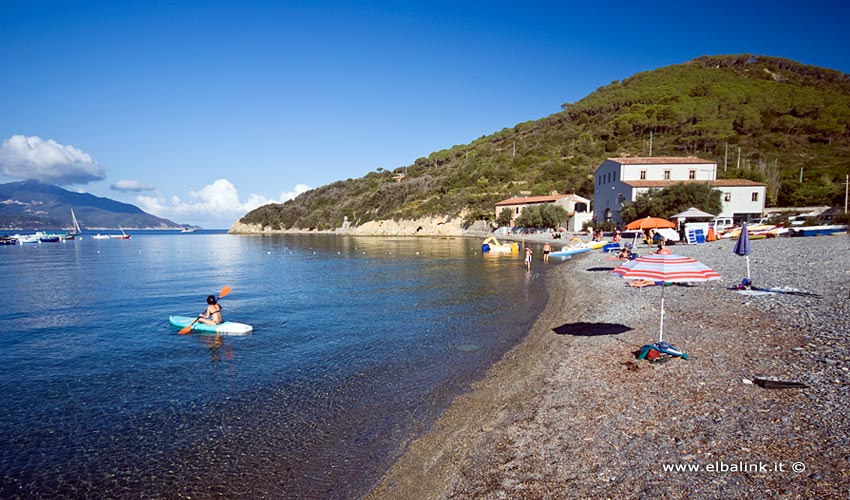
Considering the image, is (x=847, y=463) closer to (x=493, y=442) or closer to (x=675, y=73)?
(x=493, y=442)

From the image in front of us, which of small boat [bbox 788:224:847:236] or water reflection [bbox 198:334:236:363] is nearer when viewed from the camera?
water reflection [bbox 198:334:236:363]

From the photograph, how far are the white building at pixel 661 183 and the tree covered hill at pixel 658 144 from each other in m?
9.54

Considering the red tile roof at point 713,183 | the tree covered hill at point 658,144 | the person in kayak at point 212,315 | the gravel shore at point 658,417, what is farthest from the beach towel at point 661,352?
the tree covered hill at point 658,144

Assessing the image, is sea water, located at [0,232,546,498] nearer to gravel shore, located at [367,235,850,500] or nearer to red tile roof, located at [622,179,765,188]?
gravel shore, located at [367,235,850,500]

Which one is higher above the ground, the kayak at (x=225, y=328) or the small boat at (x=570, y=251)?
the small boat at (x=570, y=251)

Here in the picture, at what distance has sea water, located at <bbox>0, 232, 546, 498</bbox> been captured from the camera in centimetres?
649

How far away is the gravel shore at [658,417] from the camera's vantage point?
497 cm

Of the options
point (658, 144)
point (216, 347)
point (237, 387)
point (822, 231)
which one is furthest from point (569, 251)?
point (658, 144)

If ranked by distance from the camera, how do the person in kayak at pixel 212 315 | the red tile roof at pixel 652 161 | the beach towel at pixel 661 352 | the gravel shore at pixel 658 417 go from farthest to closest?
the red tile roof at pixel 652 161, the person in kayak at pixel 212 315, the beach towel at pixel 661 352, the gravel shore at pixel 658 417

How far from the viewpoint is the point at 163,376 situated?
1068 centimetres

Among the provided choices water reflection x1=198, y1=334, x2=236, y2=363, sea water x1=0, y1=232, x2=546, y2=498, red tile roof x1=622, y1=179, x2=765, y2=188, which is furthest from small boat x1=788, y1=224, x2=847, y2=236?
water reflection x1=198, y1=334, x2=236, y2=363

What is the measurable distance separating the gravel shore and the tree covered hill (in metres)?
60.7

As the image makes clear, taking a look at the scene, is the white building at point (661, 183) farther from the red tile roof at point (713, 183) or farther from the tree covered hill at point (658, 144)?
the tree covered hill at point (658, 144)

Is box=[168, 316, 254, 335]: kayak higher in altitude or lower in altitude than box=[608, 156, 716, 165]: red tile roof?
lower
